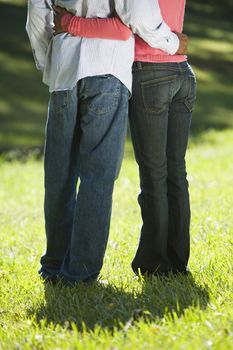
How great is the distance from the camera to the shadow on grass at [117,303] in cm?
375

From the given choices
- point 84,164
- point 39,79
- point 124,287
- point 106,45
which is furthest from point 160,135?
point 39,79

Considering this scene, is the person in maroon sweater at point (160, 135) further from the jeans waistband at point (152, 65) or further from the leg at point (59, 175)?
the leg at point (59, 175)

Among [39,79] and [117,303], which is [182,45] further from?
[39,79]

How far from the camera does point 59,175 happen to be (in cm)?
445

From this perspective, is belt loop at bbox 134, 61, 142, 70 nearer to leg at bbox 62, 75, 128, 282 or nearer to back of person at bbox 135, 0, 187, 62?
back of person at bbox 135, 0, 187, 62

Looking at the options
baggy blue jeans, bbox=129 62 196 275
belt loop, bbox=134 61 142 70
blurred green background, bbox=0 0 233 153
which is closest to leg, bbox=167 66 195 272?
baggy blue jeans, bbox=129 62 196 275

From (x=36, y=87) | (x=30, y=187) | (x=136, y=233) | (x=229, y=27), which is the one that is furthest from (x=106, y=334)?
(x=229, y=27)

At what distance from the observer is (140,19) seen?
13.4 ft

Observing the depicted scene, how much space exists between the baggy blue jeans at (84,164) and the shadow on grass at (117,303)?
168 millimetres

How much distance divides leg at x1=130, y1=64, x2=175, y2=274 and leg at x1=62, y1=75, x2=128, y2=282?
11 cm

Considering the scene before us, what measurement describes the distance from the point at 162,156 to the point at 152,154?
61mm

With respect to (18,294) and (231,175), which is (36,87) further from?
(18,294)

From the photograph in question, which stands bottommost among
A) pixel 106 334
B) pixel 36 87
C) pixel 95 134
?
pixel 36 87

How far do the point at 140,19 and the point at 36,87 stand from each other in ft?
55.2
